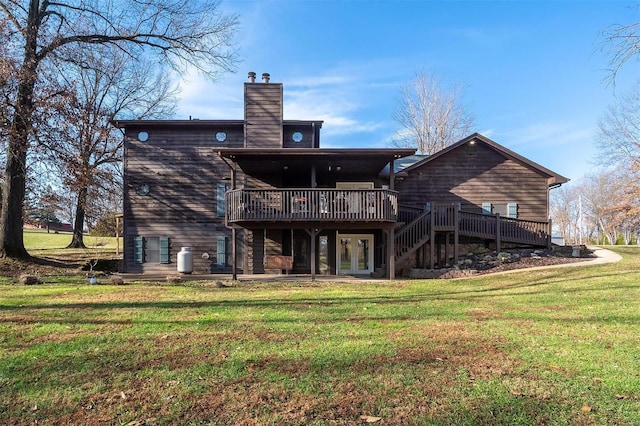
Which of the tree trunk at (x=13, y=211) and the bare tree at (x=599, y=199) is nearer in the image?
the tree trunk at (x=13, y=211)

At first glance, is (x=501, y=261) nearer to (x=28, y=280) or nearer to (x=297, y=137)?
(x=297, y=137)

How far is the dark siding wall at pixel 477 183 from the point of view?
18.7m

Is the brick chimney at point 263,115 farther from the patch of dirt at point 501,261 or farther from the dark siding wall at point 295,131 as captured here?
the patch of dirt at point 501,261

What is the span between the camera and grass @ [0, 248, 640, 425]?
337 cm

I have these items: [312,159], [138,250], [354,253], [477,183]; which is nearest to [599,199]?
[477,183]

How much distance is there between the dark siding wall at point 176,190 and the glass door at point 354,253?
16.5ft

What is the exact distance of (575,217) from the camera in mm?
63406

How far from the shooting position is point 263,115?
17.7 m

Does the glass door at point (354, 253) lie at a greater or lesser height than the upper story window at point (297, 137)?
lesser

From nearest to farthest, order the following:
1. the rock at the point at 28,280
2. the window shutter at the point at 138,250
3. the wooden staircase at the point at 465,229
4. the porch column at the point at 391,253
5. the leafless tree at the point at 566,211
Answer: the rock at the point at 28,280, the porch column at the point at 391,253, the wooden staircase at the point at 465,229, the window shutter at the point at 138,250, the leafless tree at the point at 566,211

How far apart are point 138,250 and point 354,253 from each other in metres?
9.67

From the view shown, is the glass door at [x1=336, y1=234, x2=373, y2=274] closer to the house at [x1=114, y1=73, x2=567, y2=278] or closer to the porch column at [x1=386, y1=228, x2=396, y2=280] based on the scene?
the house at [x1=114, y1=73, x2=567, y2=278]

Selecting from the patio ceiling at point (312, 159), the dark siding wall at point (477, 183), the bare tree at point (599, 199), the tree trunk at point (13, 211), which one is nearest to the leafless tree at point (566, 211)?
the bare tree at point (599, 199)

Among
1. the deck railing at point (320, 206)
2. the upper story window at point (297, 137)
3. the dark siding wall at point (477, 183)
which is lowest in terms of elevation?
the deck railing at point (320, 206)
